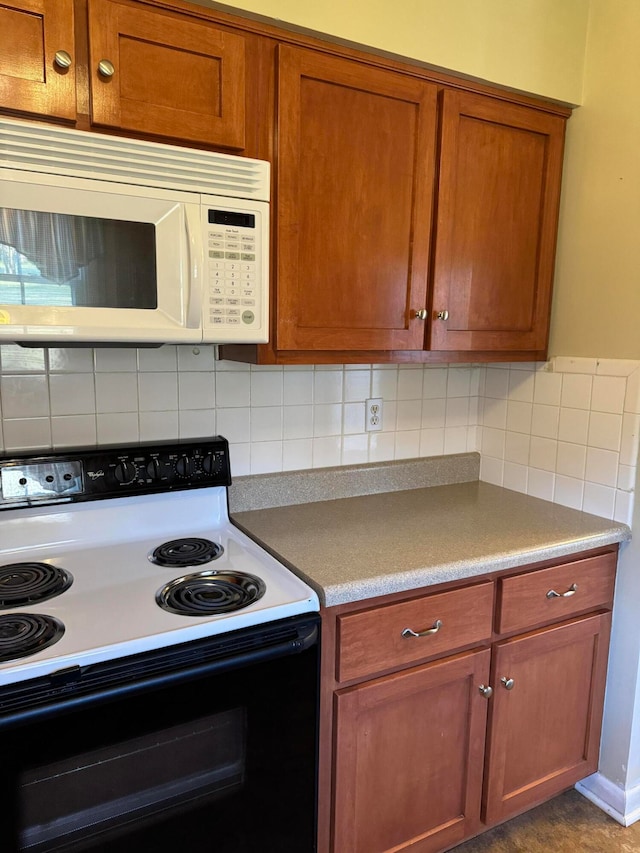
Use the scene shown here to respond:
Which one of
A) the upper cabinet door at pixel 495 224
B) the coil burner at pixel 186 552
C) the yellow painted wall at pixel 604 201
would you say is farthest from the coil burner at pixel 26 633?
the yellow painted wall at pixel 604 201

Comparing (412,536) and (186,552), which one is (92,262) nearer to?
(186,552)

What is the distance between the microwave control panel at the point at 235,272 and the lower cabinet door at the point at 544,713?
1019 mm

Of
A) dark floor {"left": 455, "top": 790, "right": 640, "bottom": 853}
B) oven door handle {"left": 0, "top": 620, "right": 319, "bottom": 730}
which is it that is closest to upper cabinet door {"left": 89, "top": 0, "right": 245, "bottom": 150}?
oven door handle {"left": 0, "top": 620, "right": 319, "bottom": 730}

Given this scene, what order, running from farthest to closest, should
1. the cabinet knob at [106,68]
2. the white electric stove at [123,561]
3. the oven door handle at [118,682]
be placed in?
the cabinet knob at [106,68], the white electric stove at [123,561], the oven door handle at [118,682]

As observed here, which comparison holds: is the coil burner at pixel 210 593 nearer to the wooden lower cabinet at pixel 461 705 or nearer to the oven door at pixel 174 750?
the oven door at pixel 174 750

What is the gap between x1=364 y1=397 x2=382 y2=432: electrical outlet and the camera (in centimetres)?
195

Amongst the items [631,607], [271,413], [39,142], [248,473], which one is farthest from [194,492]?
[631,607]

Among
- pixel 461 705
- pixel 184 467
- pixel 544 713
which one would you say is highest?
pixel 184 467

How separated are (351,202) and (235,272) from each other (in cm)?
38

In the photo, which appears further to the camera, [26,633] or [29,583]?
[29,583]

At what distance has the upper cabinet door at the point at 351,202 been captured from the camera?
1.39 metres

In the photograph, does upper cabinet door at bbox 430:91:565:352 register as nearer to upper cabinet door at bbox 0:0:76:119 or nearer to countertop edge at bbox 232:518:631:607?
countertop edge at bbox 232:518:631:607

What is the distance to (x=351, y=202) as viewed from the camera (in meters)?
1.48

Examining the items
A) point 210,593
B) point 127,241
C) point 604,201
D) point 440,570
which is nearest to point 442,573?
point 440,570
